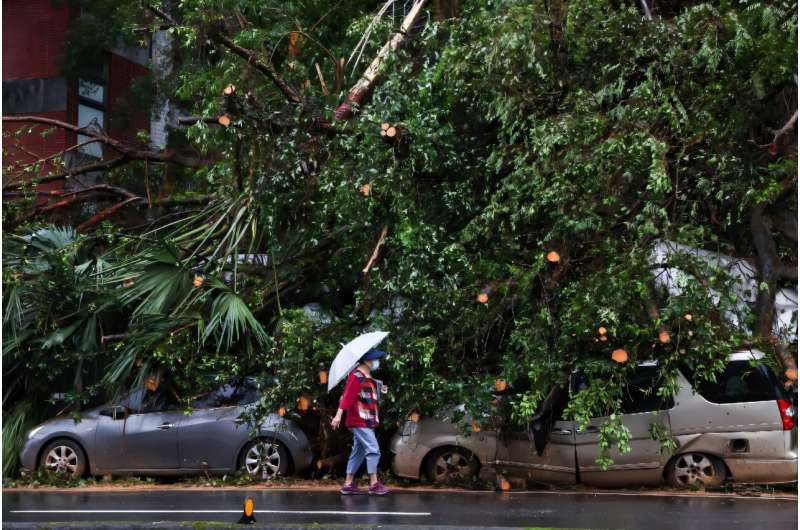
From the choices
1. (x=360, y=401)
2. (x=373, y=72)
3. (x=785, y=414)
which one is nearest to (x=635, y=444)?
(x=785, y=414)

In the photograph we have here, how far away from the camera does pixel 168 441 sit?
1274 centimetres

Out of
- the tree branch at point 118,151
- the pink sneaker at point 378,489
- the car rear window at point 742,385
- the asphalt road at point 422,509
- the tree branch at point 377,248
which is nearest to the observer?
the asphalt road at point 422,509

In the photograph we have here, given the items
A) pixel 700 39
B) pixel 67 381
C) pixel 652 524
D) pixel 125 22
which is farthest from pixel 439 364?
pixel 125 22

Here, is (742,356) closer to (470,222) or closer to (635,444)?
(635,444)

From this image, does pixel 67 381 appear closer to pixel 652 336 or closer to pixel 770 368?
pixel 652 336

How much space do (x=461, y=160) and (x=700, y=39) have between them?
296 cm

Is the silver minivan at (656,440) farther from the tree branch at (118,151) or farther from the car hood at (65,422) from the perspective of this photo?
the tree branch at (118,151)

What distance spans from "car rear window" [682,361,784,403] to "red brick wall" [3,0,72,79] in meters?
16.7

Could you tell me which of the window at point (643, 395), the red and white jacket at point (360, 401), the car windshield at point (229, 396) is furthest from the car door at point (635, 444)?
the car windshield at point (229, 396)

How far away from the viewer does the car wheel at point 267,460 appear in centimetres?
1249

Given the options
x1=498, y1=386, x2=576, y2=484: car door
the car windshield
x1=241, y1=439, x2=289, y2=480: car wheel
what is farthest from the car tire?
x1=498, y1=386, x2=576, y2=484: car door

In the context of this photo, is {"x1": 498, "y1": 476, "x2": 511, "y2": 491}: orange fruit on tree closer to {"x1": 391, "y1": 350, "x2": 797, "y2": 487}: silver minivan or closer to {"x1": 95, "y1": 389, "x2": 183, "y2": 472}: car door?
{"x1": 391, "y1": 350, "x2": 797, "y2": 487}: silver minivan

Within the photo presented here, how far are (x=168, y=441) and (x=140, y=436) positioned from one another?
38 cm

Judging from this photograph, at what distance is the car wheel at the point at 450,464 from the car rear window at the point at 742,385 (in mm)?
2650
